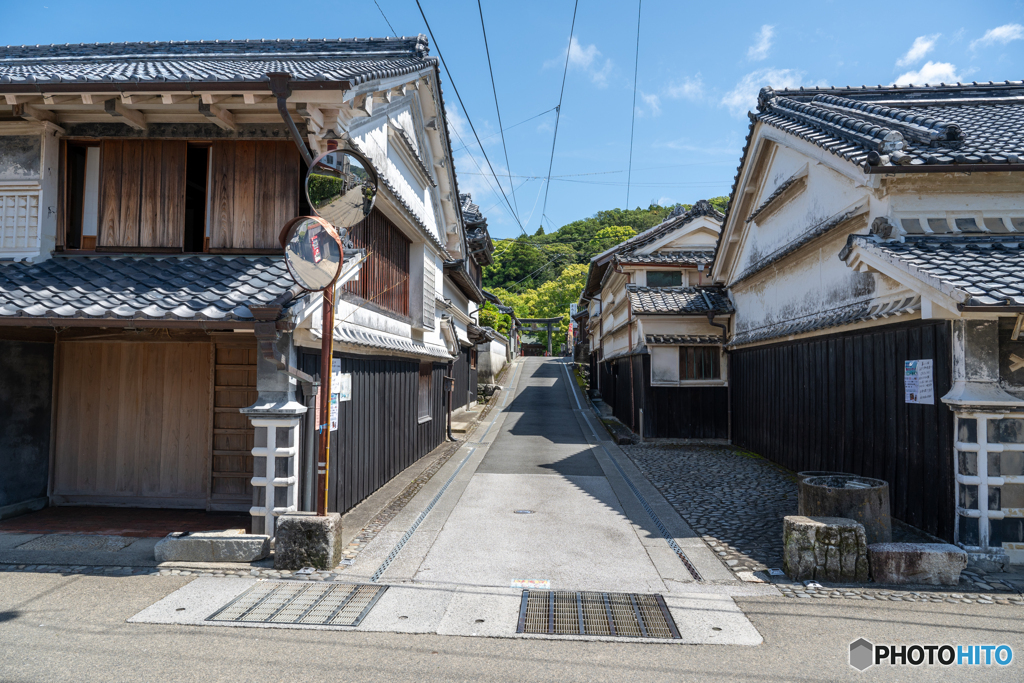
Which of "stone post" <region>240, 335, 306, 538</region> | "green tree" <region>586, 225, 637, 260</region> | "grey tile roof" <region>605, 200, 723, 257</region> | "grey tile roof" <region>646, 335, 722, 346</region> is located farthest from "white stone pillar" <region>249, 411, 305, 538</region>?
"green tree" <region>586, 225, 637, 260</region>

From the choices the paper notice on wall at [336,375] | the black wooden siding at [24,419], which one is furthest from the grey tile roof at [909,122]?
the black wooden siding at [24,419]

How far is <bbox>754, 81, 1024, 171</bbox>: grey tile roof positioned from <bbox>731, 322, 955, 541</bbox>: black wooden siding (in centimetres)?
259

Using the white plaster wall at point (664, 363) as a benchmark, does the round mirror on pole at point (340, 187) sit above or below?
above

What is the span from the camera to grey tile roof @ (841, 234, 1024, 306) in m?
6.20

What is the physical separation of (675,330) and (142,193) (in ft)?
46.2

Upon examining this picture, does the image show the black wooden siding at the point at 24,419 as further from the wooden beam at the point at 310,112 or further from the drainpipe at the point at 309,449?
the wooden beam at the point at 310,112

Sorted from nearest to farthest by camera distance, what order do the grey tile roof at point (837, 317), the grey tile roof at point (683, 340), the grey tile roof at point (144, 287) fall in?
the grey tile roof at point (144, 287) → the grey tile roof at point (837, 317) → the grey tile roof at point (683, 340)

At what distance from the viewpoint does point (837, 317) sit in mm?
9648

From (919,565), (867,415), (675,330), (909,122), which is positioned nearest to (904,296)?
(867,415)

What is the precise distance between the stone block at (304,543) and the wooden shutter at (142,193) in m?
4.57

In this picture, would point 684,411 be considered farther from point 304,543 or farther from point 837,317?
point 304,543

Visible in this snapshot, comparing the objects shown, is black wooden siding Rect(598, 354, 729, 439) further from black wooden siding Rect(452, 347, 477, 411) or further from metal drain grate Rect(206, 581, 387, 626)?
metal drain grate Rect(206, 581, 387, 626)

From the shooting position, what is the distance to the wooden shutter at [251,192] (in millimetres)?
8016

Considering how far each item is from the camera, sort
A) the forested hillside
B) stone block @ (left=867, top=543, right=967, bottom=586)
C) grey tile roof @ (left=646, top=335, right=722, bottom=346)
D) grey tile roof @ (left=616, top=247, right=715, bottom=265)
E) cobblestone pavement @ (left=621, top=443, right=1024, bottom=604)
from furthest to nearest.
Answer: the forested hillside
grey tile roof @ (left=616, top=247, right=715, bottom=265)
grey tile roof @ (left=646, top=335, right=722, bottom=346)
stone block @ (left=867, top=543, right=967, bottom=586)
cobblestone pavement @ (left=621, top=443, right=1024, bottom=604)
